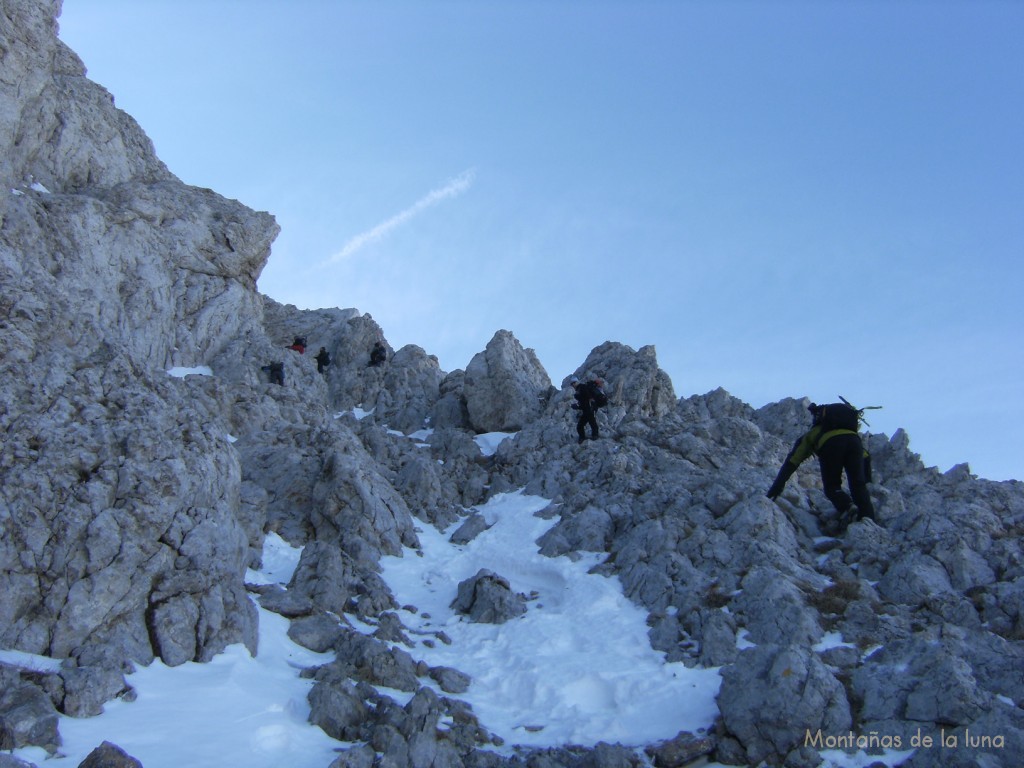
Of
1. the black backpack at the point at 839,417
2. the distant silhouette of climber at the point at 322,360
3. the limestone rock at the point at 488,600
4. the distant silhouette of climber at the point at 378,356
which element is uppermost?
the distant silhouette of climber at the point at 378,356

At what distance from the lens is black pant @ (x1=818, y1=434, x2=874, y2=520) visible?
20641mm

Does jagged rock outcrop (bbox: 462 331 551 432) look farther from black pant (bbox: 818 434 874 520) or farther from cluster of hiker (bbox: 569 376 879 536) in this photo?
black pant (bbox: 818 434 874 520)

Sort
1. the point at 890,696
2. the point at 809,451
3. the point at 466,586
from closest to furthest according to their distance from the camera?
the point at 890,696
the point at 466,586
the point at 809,451

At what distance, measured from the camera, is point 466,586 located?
787 inches

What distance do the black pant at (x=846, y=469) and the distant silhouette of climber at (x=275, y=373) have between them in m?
20.1

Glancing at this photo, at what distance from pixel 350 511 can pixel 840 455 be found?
44.0 ft

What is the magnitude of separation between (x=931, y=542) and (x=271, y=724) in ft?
49.1

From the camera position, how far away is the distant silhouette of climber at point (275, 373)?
102ft

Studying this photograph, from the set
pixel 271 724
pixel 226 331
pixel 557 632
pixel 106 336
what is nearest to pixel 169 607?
pixel 271 724

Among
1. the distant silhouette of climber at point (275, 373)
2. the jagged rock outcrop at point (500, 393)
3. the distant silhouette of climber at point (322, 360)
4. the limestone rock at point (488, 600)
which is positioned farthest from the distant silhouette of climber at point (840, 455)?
the distant silhouette of climber at point (322, 360)

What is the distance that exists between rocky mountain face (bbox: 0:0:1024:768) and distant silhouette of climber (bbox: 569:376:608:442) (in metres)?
1.03

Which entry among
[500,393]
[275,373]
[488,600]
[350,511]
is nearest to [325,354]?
[275,373]

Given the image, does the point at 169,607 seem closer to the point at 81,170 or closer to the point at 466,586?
the point at 466,586

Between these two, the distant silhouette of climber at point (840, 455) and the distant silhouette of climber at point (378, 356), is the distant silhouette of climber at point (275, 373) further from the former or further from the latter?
the distant silhouette of climber at point (840, 455)
